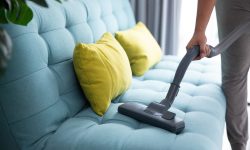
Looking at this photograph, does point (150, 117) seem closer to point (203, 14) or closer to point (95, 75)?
point (95, 75)

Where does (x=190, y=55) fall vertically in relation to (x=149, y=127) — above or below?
above

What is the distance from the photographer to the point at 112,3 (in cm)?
202

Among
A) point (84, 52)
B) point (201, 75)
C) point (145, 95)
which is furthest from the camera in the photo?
point (201, 75)

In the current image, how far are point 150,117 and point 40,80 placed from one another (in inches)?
16.8

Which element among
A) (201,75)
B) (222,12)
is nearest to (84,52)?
(222,12)

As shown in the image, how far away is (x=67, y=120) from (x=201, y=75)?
3.07ft

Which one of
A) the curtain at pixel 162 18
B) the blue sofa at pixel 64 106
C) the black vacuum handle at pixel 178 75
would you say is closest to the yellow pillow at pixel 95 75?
the blue sofa at pixel 64 106

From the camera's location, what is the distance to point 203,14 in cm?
143

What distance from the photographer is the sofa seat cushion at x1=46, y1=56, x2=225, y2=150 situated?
105cm

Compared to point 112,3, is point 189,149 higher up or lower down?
lower down

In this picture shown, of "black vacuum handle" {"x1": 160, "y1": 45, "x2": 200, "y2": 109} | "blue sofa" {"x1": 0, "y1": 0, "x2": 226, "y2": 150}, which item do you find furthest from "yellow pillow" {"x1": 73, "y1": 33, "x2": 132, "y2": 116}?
"black vacuum handle" {"x1": 160, "y1": 45, "x2": 200, "y2": 109}

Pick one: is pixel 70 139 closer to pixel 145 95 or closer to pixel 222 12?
pixel 145 95

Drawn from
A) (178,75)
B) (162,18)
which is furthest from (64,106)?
(162,18)

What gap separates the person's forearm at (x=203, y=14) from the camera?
142 cm
